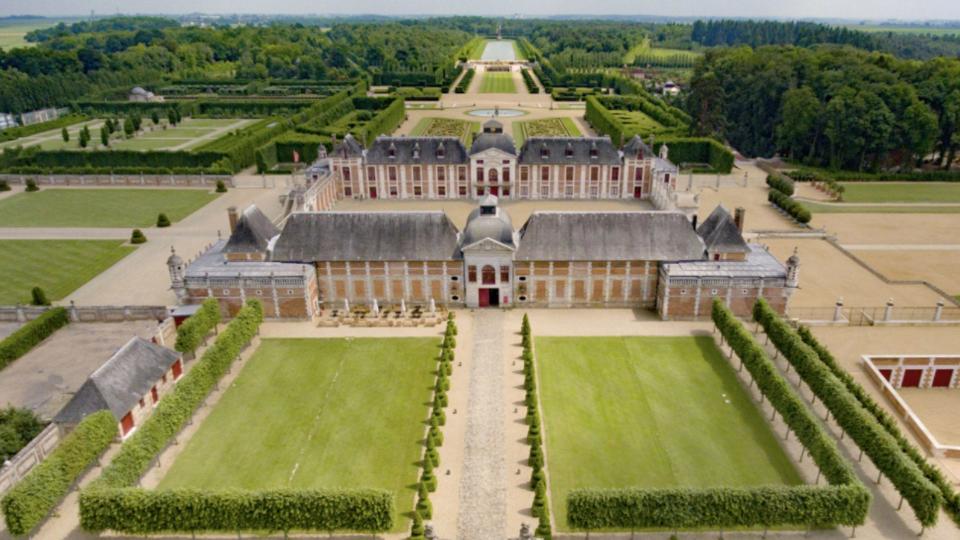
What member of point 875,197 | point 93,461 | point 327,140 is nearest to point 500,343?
point 93,461

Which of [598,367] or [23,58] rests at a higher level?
[23,58]

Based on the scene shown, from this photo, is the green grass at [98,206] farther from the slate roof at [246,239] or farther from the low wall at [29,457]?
the low wall at [29,457]

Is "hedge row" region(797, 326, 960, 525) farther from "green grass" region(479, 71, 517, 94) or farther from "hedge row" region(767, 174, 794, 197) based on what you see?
"green grass" region(479, 71, 517, 94)

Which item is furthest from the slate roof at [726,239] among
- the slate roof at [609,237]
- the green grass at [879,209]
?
the green grass at [879,209]

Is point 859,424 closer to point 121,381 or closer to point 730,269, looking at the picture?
point 730,269

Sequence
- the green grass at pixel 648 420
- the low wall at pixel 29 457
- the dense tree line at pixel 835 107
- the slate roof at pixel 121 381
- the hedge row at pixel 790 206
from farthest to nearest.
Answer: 1. the dense tree line at pixel 835 107
2. the hedge row at pixel 790 206
3. the slate roof at pixel 121 381
4. the green grass at pixel 648 420
5. the low wall at pixel 29 457

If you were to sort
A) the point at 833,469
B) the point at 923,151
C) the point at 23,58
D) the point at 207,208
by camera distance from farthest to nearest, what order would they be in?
the point at 23,58, the point at 923,151, the point at 207,208, the point at 833,469

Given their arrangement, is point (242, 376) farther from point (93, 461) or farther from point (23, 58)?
point (23, 58)
